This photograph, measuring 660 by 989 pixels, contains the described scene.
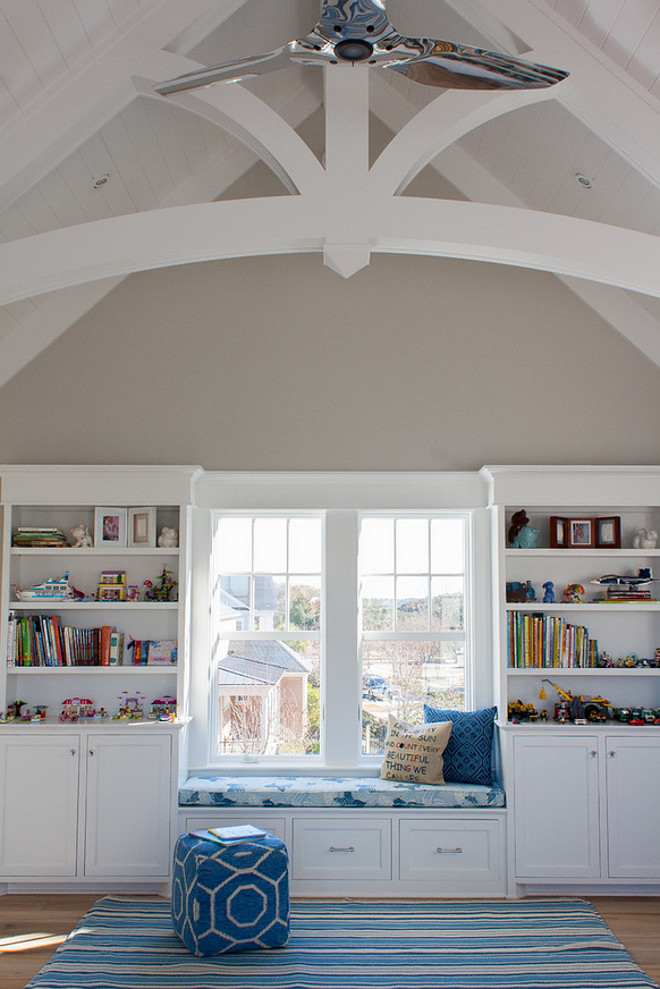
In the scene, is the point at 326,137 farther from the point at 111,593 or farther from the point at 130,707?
the point at 130,707

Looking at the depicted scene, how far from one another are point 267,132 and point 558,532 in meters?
2.87

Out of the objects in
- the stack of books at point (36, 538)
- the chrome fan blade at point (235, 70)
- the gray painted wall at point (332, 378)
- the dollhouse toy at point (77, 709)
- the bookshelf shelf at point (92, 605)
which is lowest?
the dollhouse toy at point (77, 709)

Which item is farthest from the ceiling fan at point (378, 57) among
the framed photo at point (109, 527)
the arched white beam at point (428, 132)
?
the framed photo at point (109, 527)

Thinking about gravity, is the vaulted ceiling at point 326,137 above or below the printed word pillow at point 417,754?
above

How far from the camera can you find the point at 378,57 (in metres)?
2.80

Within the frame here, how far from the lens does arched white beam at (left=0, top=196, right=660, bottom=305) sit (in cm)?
353

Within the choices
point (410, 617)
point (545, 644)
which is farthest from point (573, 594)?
point (410, 617)

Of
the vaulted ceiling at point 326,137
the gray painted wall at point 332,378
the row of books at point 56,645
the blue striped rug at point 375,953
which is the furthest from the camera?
the gray painted wall at point 332,378

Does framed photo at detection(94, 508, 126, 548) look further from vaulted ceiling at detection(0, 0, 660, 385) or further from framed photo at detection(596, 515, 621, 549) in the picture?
framed photo at detection(596, 515, 621, 549)

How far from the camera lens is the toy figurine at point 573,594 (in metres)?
5.12

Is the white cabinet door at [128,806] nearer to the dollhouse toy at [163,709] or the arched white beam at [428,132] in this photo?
the dollhouse toy at [163,709]

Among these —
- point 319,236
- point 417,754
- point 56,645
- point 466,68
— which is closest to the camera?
point 466,68

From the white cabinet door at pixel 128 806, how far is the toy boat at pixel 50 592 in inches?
33.6

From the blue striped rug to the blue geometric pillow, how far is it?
0.69 meters
